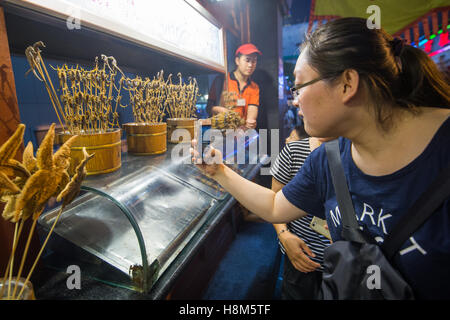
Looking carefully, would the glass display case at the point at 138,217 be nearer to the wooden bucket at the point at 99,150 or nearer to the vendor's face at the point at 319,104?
the wooden bucket at the point at 99,150

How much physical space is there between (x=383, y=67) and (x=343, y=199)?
1.82ft

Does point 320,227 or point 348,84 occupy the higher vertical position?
point 348,84

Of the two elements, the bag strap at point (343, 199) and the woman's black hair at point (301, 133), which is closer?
the bag strap at point (343, 199)

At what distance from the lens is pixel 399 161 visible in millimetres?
881

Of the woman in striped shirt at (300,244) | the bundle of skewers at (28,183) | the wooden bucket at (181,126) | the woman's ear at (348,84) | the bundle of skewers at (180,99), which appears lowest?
the woman in striped shirt at (300,244)

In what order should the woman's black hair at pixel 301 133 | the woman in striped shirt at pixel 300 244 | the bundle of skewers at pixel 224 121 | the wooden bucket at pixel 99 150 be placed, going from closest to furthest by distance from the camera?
the wooden bucket at pixel 99 150 < the woman in striped shirt at pixel 300 244 < the woman's black hair at pixel 301 133 < the bundle of skewers at pixel 224 121

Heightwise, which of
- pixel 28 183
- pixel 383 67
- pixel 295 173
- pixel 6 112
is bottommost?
pixel 295 173

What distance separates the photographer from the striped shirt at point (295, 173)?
166 centimetres

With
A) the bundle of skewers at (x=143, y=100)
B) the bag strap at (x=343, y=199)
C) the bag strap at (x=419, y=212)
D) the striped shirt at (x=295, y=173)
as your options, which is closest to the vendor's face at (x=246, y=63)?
the bundle of skewers at (x=143, y=100)

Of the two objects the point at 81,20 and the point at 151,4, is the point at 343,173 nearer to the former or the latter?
the point at 81,20

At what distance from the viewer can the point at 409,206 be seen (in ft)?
2.73

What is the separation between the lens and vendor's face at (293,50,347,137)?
969 mm

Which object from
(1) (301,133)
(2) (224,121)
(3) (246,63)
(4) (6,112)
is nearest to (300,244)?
(1) (301,133)

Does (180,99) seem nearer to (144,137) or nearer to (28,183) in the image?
(144,137)
